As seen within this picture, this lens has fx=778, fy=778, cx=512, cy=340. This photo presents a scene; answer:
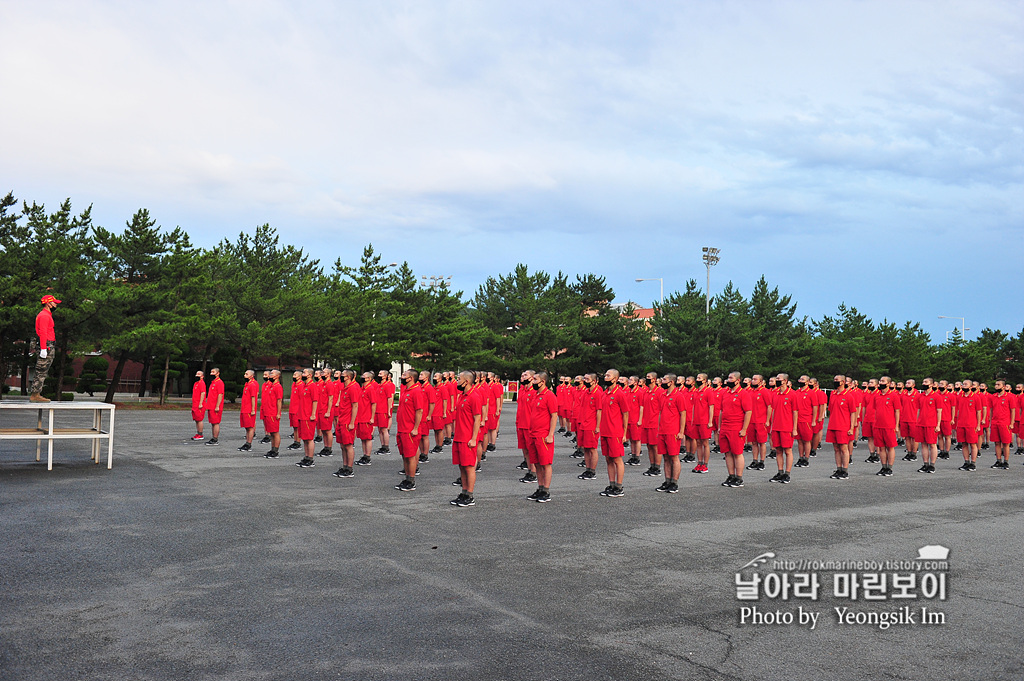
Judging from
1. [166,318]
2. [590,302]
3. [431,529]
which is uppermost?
[590,302]

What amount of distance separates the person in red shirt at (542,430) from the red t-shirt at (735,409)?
13.0 ft

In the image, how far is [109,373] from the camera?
55.8 m

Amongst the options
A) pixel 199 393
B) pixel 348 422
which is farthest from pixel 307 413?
pixel 199 393

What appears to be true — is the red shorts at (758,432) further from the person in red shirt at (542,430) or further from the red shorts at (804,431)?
the person in red shirt at (542,430)

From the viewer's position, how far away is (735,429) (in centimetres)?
1338

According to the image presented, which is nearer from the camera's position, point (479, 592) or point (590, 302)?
point (479, 592)

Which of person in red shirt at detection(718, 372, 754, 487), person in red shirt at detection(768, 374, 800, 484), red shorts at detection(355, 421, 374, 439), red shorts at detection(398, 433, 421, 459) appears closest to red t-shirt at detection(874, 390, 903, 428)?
person in red shirt at detection(768, 374, 800, 484)

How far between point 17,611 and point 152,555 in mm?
1762

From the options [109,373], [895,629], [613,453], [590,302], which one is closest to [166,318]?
[109,373]

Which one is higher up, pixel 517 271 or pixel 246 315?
pixel 517 271

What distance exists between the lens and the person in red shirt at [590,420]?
486 inches

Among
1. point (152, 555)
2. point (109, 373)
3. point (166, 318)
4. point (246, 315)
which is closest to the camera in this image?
point (152, 555)

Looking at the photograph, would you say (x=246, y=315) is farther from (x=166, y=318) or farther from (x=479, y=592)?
(x=479, y=592)

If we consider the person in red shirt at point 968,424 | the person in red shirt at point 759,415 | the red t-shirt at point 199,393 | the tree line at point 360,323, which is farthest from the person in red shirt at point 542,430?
the tree line at point 360,323
